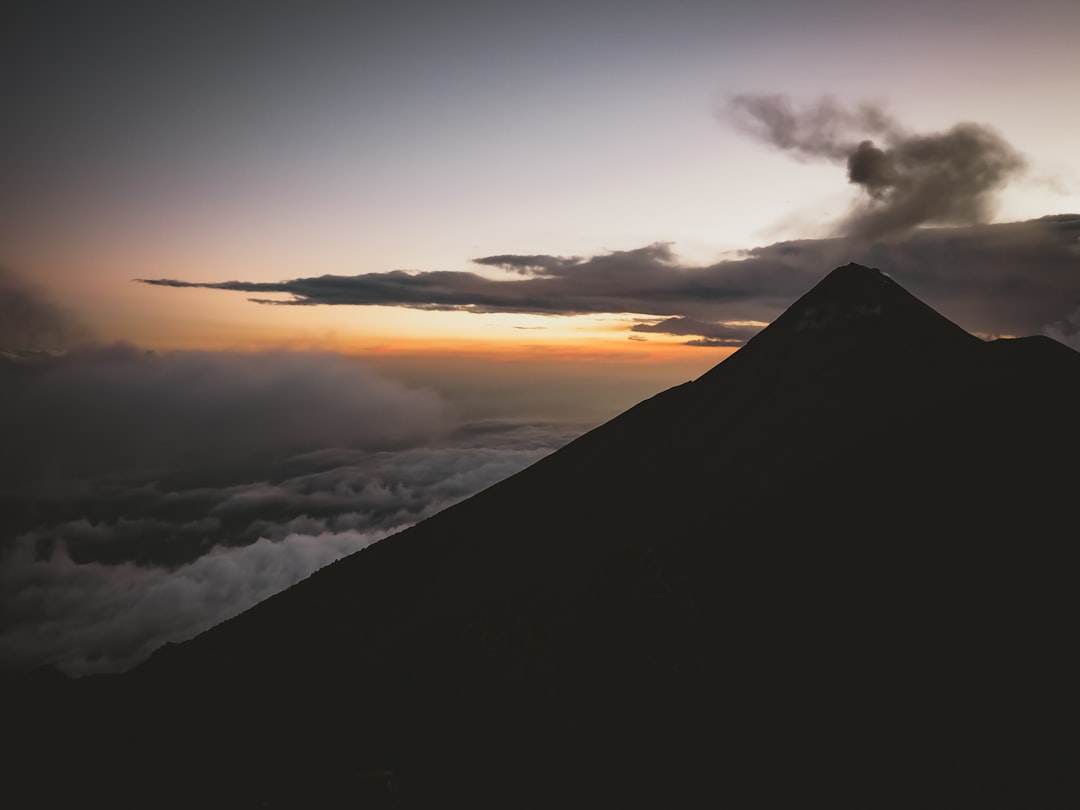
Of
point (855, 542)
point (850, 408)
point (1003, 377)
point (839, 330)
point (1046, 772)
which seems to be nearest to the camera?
point (1046, 772)

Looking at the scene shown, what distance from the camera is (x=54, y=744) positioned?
34.7m

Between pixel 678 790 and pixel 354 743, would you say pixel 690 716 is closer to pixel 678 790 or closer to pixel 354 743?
pixel 678 790

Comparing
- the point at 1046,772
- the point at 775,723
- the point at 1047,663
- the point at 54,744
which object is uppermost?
the point at 1047,663

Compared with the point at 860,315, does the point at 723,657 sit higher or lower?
lower

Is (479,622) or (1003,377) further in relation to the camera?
(1003,377)

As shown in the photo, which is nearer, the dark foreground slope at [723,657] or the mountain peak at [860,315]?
the dark foreground slope at [723,657]

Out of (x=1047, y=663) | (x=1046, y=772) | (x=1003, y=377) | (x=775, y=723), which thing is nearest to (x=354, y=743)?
(x=775, y=723)

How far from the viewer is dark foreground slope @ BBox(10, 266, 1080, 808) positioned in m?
27.4

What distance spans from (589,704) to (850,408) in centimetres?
3556

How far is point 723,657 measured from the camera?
3469 centimetres

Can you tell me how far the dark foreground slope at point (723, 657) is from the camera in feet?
90.0

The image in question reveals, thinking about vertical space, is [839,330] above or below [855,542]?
above

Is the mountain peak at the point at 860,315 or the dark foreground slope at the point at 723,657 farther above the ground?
the mountain peak at the point at 860,315

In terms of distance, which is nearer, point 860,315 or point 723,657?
point 723,657
